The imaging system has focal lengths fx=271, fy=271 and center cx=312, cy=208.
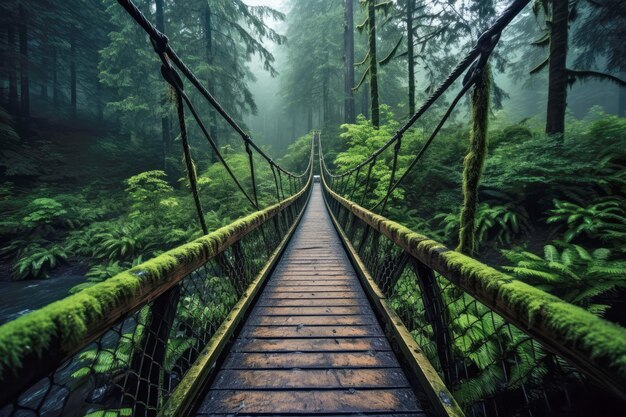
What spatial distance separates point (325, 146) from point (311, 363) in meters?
18.0

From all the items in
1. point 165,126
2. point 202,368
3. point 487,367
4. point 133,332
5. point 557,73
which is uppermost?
point 165,126

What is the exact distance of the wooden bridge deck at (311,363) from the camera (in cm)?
135

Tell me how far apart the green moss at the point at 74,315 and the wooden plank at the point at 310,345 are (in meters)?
0.94

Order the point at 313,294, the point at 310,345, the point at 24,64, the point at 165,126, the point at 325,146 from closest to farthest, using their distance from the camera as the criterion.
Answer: the point at 310,345 → the point at 313,294 → the point at 165,126 → the point at 24,64 → the point at 325,146

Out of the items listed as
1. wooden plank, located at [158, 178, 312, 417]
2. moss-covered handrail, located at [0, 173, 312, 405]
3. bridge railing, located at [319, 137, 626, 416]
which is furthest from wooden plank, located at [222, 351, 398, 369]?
moss-covered handrail, located at [0, 173, 312, 405]

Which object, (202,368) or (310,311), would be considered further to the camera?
(310,311)

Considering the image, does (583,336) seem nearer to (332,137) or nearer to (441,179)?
(441,179)

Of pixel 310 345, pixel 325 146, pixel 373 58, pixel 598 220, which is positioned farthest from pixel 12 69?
pixel 598 220

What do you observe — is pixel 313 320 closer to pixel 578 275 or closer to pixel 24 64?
pixel 578 275

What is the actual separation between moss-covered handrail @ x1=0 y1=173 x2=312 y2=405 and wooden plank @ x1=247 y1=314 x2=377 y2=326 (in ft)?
3.85

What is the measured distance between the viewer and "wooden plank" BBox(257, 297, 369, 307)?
97.0 inches

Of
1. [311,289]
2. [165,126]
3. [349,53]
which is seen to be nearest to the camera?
[311,289]

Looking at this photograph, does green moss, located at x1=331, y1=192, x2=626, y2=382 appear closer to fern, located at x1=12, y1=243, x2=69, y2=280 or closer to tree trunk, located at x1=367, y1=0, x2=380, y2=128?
tree trunk, located at x1=367, y1=0, x2=380, y2=128

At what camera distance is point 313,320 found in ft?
7.22
